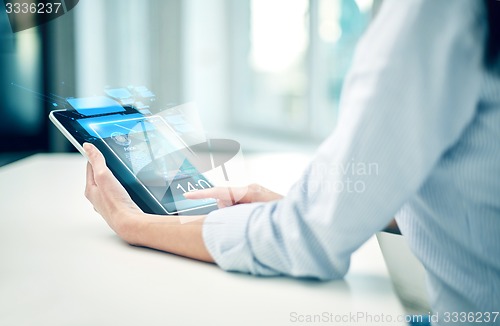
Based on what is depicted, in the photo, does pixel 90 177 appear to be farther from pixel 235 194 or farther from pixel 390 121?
pixel 390 121

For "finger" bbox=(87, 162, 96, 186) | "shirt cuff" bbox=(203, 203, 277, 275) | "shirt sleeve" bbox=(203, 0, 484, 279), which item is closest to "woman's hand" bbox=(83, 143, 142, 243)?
"finger" bbox=(87, 162, 96, 186)

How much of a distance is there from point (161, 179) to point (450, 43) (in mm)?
362

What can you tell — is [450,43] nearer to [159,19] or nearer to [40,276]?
[159,19]

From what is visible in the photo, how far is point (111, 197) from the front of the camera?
2.15 feet

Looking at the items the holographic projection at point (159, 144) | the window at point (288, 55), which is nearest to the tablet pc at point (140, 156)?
the holographic projection at point (159, 144)

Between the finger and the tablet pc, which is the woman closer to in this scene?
the tablet pc

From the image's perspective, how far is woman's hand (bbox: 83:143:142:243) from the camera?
0.64 meters

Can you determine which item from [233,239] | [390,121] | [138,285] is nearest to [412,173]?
[390,121]

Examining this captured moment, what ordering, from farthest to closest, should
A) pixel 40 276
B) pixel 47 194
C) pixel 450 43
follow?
pixel 47 194 < pixel 40 276 < pixel 450 43

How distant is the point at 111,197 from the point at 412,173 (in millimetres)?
371

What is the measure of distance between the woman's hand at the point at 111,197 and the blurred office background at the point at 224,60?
0.05 meters

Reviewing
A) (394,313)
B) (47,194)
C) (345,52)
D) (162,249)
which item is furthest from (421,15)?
(47,194)

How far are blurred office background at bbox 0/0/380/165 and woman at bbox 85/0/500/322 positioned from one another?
118mm

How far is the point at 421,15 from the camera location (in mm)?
461
